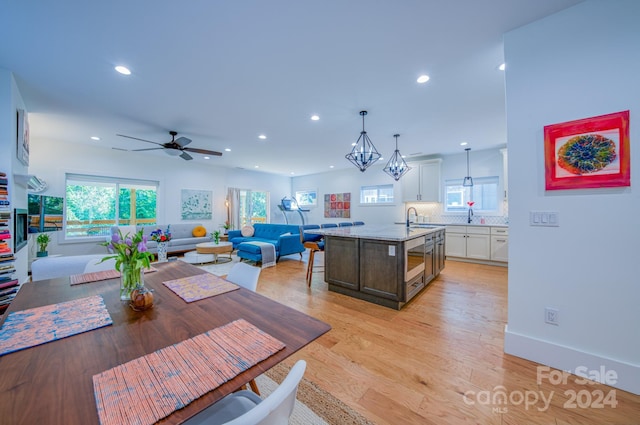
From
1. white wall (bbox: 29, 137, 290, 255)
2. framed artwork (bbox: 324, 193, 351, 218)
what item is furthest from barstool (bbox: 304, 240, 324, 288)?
white wall (bbox: 29, 137, 290, 255)

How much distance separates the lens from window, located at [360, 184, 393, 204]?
7199 mm

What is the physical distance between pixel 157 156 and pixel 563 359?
8111 millimetres

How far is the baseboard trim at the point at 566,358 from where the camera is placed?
1.60 meters

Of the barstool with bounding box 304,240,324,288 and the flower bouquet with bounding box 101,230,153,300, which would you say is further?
the barstool with bounding box 304,240,324,288

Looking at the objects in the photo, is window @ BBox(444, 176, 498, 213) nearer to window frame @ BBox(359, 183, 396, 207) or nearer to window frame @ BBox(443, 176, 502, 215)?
window frame @ BBox(443, 176, 502, 215)

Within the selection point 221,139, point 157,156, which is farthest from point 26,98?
point 157,156

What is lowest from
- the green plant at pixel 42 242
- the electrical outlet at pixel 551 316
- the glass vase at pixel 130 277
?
the electrical outlet at pixel 551 316

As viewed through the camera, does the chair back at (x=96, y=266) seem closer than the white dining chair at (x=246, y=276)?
No

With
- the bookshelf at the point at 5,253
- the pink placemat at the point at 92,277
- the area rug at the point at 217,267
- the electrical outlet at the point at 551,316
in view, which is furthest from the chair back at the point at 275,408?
the area rug at the point at 217,267

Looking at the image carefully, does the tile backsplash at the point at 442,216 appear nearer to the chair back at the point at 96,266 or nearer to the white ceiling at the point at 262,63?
the white ceiling at the point at 262,63

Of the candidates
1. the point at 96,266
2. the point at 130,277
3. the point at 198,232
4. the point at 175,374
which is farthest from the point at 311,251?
the point at 198,232

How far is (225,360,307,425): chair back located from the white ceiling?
2212 millimetres

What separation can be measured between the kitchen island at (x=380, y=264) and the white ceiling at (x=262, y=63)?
1.84 m

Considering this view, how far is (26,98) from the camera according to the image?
3059mm
